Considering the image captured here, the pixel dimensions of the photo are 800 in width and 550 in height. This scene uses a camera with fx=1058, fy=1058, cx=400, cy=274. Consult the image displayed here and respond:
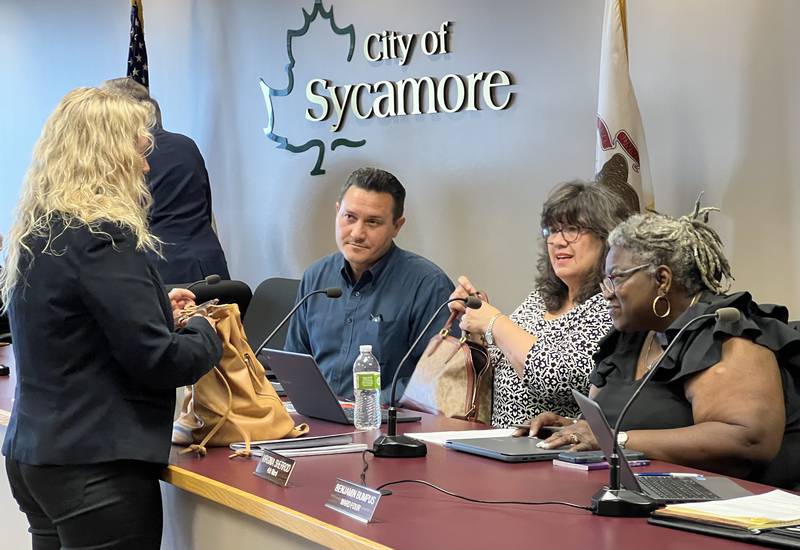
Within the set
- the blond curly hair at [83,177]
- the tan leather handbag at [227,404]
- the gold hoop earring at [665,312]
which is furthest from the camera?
the gold hoop earring at [665,312]

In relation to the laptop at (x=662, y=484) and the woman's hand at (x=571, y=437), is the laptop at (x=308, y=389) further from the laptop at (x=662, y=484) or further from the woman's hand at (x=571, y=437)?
the laptop at (x=662, y=484)

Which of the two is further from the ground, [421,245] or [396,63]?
[396,63]

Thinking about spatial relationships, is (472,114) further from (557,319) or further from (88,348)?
(88,348)

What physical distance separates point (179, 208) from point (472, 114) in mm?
Result: 1457

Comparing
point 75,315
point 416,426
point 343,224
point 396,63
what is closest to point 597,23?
point 396,63

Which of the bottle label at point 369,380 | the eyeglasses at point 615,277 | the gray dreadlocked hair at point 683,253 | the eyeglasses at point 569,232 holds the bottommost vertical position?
the bottle label at point 369,380

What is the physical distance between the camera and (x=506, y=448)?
238 cm

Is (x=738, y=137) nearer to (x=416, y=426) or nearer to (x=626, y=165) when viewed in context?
(x=626, y=165)

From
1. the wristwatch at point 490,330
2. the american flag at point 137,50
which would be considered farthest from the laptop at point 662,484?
the american flag at point 137,50

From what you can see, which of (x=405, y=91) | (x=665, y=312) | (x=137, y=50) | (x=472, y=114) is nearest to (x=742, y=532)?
(x=665, y=312)

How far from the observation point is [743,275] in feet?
13.1

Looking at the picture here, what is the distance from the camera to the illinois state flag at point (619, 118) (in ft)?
12.9

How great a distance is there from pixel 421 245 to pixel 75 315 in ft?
10.1

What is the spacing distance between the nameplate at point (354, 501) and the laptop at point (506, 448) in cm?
53
